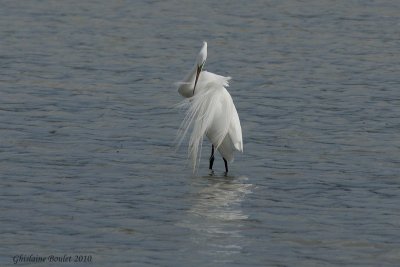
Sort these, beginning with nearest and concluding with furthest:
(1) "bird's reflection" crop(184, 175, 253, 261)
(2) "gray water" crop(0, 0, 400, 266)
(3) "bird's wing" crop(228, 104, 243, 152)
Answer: (1) "bird's reflection" crop(184, 175, 253, 261), (2) "gray water" crop(0, 0, 400, 266), (3) "bird's wing" crop(228, 104, 243, 152)

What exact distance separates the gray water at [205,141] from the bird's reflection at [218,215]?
0.09 ft

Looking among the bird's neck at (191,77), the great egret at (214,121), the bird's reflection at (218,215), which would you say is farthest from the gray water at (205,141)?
the bird's neck at (191,77)

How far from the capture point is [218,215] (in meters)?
10.9

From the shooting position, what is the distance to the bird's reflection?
966 cm

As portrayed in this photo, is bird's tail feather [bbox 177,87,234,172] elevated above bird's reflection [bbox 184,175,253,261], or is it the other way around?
bird's tail feather [bbox 177,87,234,172]

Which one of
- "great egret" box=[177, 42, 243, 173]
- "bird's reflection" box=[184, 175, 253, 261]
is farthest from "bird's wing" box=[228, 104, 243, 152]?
"bird's reflection" box=[184, 175, 253, 261]

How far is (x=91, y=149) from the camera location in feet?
44.1

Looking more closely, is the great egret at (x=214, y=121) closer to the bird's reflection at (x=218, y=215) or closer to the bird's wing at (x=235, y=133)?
the bird's wing at (x=235, y=133)

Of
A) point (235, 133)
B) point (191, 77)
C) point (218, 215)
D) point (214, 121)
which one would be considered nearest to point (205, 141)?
point (191, 77)

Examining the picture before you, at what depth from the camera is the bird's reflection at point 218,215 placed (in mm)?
9664

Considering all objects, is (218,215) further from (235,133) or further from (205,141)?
(205,141)

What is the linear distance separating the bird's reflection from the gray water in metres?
0.03

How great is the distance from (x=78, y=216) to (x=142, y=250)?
4.11 feet

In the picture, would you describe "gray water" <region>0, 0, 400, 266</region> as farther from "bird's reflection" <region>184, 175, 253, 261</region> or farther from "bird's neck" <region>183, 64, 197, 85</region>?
"bird's neck" <region>183, 64, 197, 85</region>
